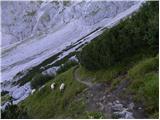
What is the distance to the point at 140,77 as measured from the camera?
27.8 metres

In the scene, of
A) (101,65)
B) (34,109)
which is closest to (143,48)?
(101,65)

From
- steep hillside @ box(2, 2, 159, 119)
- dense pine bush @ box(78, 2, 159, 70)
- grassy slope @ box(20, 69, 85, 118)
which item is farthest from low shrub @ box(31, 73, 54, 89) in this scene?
dense pine bush @ box(78, 2, 159, 70)

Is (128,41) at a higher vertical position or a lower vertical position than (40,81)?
lower

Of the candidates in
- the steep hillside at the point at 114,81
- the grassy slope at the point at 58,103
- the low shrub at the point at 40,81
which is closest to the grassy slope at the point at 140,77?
the steep hillside at the point at 114,81

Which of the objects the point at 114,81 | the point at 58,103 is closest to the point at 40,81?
the point at 58,103

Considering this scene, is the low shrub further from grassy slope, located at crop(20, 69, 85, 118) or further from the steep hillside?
grassy slope, located at crop(20, 69, 85, 118)

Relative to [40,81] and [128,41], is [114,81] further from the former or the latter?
[40,81]

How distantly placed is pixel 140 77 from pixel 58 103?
28.7 feet

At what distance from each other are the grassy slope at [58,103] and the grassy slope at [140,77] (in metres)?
2.15

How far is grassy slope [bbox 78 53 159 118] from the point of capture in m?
23.4

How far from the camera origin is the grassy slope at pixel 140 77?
2337 cm

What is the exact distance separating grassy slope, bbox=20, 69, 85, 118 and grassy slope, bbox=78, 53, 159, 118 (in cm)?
215

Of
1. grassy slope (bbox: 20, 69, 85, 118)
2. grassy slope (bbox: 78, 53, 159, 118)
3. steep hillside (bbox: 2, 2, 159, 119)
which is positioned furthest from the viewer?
grassy slope (bbox: 20, 69, 85, 118)

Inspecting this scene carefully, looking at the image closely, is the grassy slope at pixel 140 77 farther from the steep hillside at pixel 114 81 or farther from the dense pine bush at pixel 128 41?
the dense pine bush at pixel 128 41
